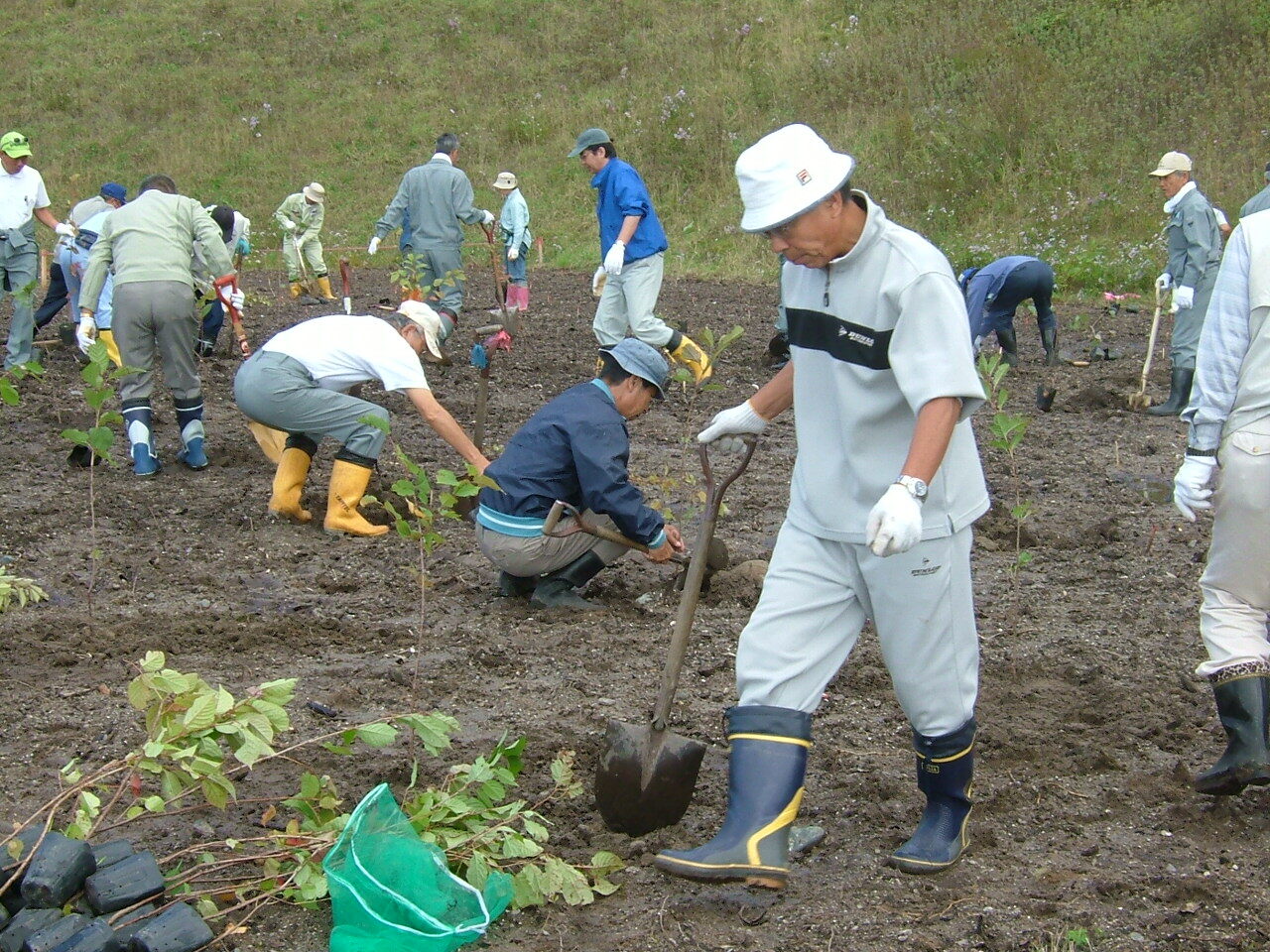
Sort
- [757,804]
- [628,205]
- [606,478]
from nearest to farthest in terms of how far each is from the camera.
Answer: [757,804], [606,478], [628,205]

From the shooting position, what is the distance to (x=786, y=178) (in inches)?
108

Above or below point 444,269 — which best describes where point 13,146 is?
above

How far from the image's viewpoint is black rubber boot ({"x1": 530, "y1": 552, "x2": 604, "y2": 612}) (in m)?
5.11

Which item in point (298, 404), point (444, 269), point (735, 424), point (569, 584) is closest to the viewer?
point (735, 424)

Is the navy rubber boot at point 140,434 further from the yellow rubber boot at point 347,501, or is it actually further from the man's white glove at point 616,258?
the man's white glove at point 616,258

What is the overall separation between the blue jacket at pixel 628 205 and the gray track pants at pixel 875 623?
6.11 m

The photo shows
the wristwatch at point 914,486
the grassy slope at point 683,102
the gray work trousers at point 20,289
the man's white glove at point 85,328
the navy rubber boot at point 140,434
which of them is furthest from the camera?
the grassy slope at point 683,102

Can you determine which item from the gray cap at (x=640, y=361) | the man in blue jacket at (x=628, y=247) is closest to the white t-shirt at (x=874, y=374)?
the gray cap at (x=640, y=361)

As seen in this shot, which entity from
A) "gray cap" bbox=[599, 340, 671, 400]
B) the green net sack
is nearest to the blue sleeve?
"gray cap" bbox=[599, 340, 671, 400]

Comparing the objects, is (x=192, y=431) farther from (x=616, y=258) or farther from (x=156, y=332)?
(x=616, y=258)

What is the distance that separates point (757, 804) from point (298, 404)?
3836 millimetres

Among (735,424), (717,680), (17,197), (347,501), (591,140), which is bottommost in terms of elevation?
(717,680)

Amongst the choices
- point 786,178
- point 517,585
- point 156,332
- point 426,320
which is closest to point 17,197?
point 156,332

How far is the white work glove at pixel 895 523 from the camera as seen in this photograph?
2592 mm
